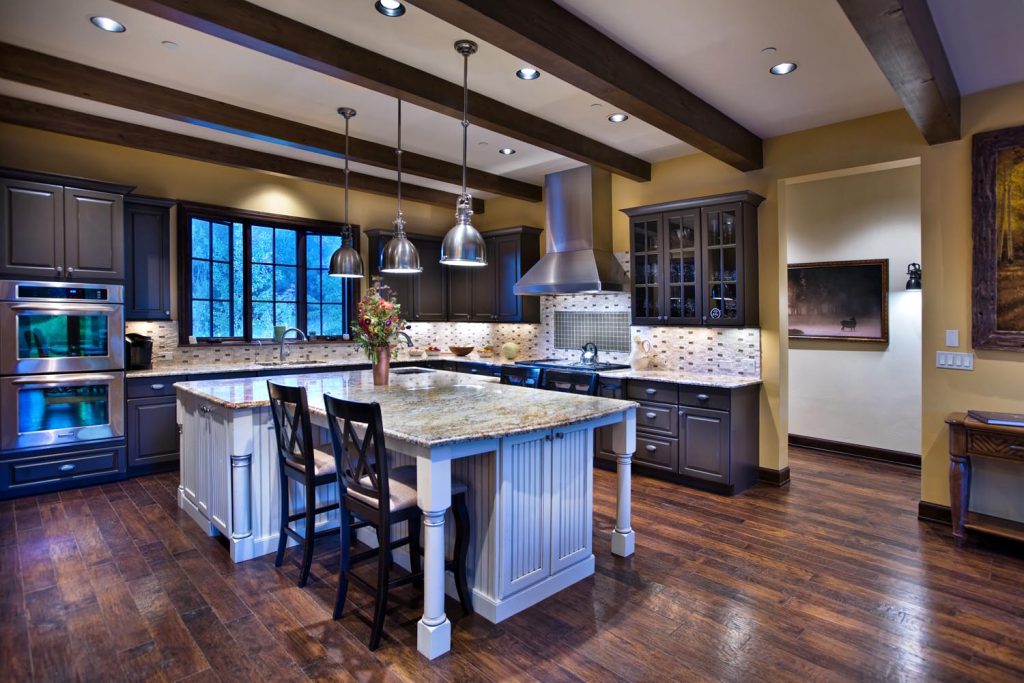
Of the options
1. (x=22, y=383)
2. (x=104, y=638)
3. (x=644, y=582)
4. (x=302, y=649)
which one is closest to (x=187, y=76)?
(x=22, y=383)

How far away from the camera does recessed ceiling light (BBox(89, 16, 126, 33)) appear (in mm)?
2846

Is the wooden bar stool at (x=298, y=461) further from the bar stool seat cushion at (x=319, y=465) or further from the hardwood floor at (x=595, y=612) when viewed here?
the hardwood floor at (x=595, y=612)

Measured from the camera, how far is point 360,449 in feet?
7.89

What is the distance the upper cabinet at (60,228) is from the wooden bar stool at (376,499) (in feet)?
10.7

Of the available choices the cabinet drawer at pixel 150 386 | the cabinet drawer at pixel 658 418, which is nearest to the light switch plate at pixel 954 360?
the cabinet drawer at pixel 658 418

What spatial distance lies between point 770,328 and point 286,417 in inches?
150

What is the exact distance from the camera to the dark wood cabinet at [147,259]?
5.00 m

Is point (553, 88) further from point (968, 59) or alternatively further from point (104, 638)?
point (104, 638)

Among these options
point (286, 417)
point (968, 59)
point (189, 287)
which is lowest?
point (286, 417)

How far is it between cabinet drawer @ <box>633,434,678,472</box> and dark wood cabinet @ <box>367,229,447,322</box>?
3.39 m

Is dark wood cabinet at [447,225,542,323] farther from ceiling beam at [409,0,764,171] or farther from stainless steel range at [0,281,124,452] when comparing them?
stainless steel range at [0,281,124,452]

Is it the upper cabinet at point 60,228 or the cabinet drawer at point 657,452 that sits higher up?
the upper cabinet at point 60,228

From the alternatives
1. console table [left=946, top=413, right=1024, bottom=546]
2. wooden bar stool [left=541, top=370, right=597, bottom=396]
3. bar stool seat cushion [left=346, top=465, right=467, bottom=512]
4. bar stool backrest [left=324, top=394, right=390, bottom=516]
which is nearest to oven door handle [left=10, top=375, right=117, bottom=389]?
bar stool backrest [left=324, top=394, right=390, bottom=516]

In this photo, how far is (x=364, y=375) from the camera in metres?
4.48
